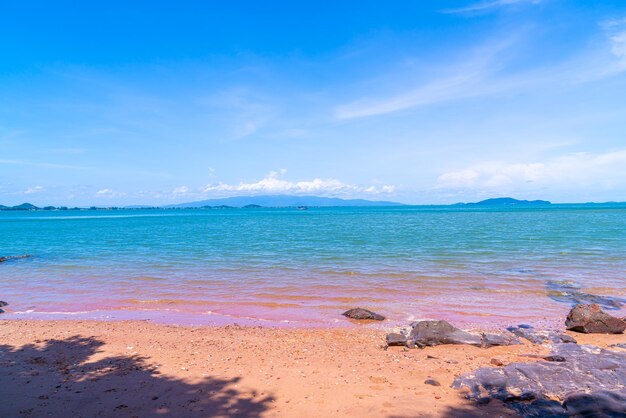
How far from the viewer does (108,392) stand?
779cm

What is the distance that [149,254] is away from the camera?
33.0 m

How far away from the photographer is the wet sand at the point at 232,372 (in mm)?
7098

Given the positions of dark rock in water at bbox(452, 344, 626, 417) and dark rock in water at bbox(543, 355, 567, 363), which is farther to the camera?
dark rock in water at bbox(543, 355, 567, 363)

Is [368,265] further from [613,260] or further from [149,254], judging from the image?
[149,254]

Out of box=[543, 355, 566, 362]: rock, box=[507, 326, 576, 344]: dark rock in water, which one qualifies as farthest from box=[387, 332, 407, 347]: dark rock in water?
box=[507, 326, 576, 344]: dark rock in water

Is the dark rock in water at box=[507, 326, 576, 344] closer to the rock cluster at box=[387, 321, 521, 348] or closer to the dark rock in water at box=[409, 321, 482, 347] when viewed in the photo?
the rock cluster at box=[387, 321, 521, 348]

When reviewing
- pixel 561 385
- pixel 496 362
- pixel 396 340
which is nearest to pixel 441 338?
pixel 396 340

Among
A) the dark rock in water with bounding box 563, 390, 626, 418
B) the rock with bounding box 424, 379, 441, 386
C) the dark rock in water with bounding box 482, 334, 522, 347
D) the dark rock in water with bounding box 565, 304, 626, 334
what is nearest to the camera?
the dark rock in water with bounding box 563, 390, 626, 418

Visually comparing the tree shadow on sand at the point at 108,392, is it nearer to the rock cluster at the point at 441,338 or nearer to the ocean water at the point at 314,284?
the rock cluster at the point at 441,338

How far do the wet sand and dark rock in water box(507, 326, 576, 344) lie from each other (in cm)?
54

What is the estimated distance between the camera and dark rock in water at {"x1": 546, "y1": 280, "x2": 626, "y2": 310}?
1572 centimetres

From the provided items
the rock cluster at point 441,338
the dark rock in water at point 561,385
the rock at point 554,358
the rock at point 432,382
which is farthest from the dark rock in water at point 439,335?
the rock at point 432,382

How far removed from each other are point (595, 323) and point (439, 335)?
16.1ft

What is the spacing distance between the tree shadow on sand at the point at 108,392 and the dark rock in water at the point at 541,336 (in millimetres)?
7666
